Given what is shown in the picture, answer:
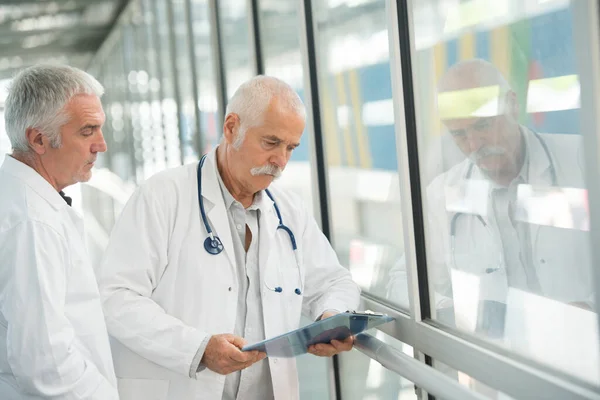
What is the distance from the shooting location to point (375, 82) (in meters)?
2.46

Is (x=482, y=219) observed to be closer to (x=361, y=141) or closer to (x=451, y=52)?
(x=451, y=52)

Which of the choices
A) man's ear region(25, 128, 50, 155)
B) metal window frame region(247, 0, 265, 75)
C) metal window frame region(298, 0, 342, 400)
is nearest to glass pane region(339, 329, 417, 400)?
metal window frame region(298, 0, 342, 400)

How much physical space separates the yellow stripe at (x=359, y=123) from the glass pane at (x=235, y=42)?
1.18 meters

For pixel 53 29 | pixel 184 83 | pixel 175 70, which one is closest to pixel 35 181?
pixel 184 83

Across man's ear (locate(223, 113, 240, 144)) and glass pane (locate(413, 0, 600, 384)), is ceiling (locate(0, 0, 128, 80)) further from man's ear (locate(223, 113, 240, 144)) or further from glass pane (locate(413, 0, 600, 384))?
glass pane (locate(413, 0, 600, 384))

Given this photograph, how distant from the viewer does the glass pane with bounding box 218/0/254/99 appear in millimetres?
3828

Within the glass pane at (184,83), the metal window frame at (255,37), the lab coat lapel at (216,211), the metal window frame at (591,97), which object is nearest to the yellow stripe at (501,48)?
the metal window frame at (591,97)

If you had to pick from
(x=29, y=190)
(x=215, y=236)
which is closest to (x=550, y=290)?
(x=215, y=236)

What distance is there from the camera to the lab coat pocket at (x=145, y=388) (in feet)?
7.02

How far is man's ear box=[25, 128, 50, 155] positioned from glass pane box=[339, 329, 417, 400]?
1.20 m

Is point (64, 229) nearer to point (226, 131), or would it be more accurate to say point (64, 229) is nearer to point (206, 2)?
point (226, 131)

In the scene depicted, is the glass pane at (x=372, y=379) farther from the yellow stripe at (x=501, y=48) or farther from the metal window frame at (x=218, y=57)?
the metal window frame at (x=218, y=57)

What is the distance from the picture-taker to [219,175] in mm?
2295

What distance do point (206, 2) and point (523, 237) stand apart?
3240 mm
